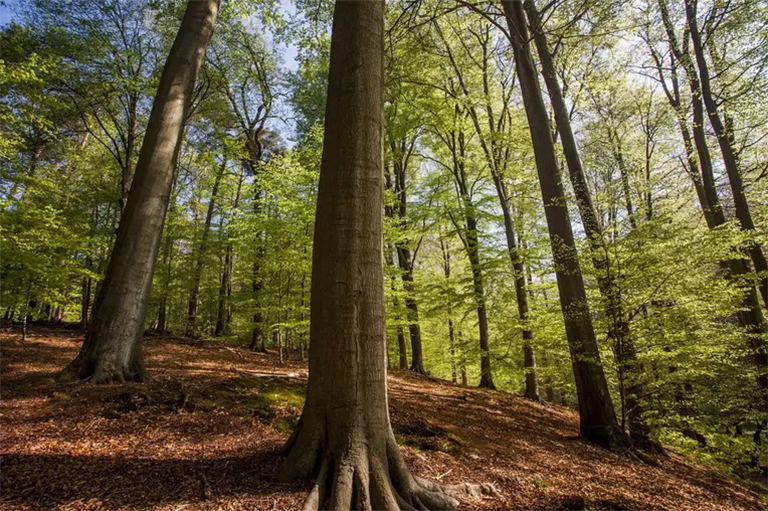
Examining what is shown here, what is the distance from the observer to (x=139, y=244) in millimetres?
5336

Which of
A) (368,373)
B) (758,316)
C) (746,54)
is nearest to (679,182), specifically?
(746,54)

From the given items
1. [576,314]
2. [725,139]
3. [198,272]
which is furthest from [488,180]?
[198,272]

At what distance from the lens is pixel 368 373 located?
9.51 feet

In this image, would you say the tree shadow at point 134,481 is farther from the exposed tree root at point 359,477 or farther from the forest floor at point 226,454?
the exposed tree root at point 359,477

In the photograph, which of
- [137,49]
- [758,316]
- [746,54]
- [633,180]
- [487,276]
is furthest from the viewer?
[137,49]

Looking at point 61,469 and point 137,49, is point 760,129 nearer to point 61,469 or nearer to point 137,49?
point 61,469

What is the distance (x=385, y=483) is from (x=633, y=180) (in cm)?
650

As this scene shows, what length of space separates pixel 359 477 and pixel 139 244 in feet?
15.8

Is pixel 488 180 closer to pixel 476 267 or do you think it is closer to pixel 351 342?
pixel 476 267

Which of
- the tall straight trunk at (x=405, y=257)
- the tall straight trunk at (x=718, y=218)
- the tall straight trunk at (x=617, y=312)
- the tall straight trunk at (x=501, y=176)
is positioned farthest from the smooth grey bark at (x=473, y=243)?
the tall straight trunk at (x=718, y=218)

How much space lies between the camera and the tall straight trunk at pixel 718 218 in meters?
7.10

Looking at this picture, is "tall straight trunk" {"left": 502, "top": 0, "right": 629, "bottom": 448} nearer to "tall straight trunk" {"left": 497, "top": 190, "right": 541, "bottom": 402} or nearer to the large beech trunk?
"tall straight trunk" {"left": 497, "top": 190, "right": 541, "bottom": 402}

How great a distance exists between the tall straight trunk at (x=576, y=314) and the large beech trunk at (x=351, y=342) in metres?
4.55

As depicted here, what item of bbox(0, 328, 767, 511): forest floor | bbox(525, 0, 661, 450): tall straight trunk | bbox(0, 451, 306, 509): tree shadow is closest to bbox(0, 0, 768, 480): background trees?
bbox(525, 0, 661, 450): tall straight trunk
